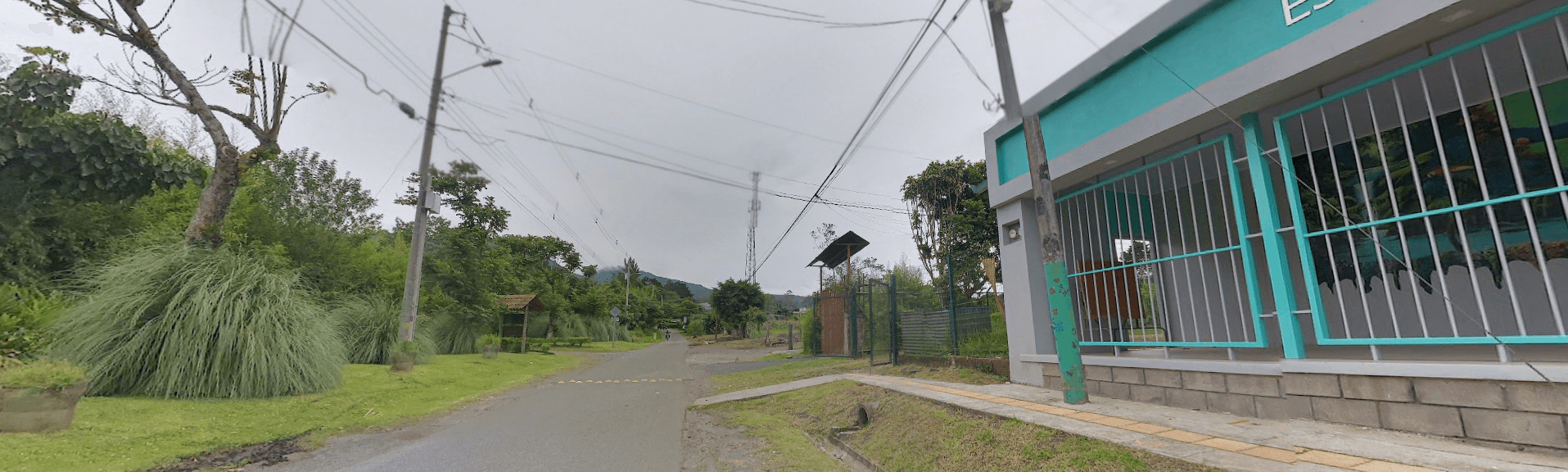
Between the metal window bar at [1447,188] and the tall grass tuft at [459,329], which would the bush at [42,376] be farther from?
the tall grass tuft at [459,329]

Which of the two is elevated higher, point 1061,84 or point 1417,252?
point 1061,84

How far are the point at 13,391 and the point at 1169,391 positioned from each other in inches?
343

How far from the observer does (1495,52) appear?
11.1 feet

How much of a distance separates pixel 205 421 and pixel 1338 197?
33.8ft

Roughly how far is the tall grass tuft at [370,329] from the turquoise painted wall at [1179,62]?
491 inches

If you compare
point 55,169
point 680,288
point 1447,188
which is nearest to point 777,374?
point 1447,188

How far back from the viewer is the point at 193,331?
650 centimetres

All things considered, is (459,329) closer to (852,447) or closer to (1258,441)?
(852,447)

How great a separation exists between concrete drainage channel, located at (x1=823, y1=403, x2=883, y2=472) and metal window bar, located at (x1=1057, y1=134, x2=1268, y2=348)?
7.66ft

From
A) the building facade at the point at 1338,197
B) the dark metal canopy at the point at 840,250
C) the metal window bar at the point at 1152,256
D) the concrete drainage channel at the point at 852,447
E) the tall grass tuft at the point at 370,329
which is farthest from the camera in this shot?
the dark metal canopy at the point at 840,250

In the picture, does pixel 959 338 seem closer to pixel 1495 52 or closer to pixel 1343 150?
pixel 1343 150

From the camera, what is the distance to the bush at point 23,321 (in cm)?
552

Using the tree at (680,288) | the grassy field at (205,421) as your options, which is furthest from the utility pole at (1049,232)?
the tree at (680,288)

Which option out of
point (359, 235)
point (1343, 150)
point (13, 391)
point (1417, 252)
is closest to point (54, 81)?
point (13, 391)
